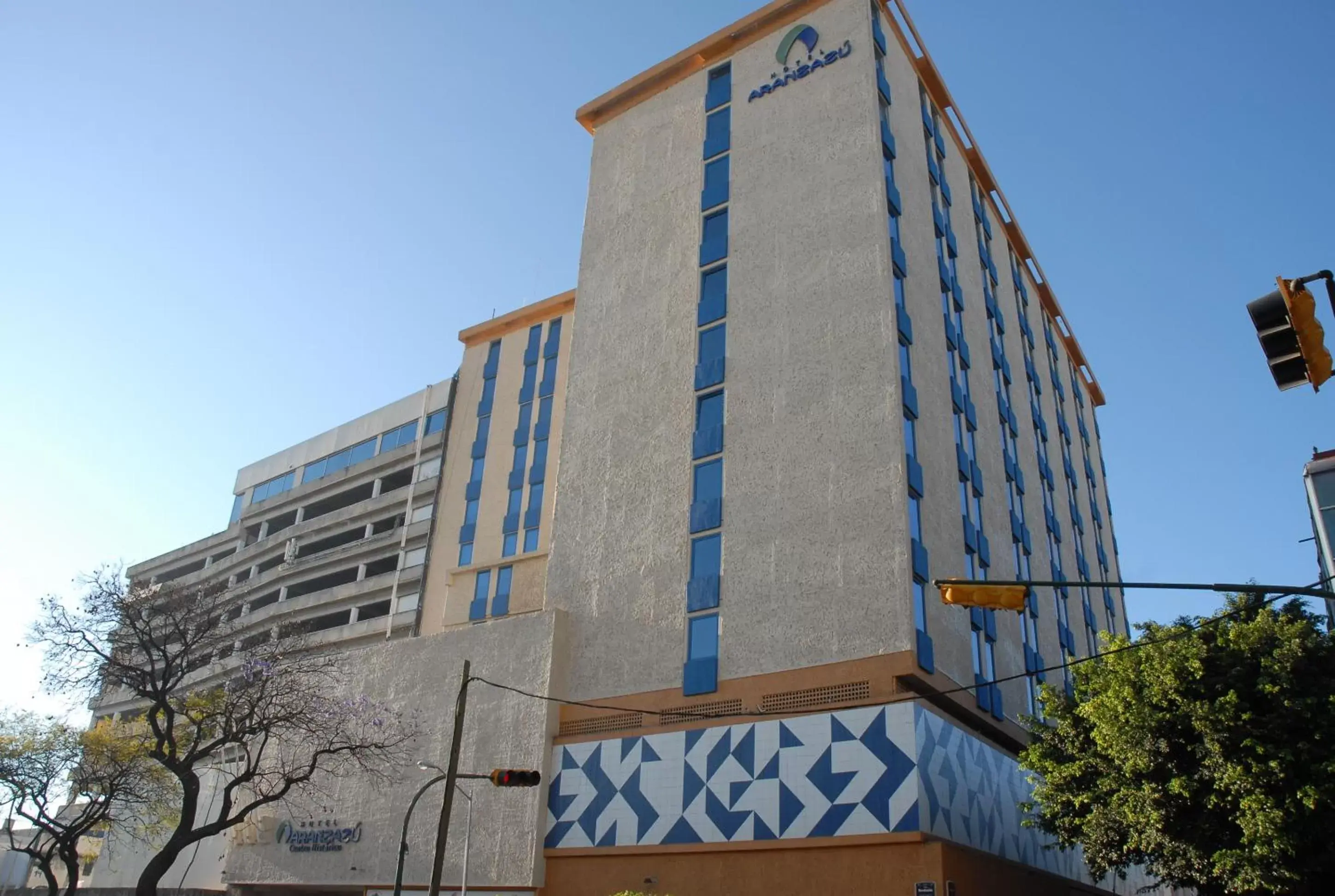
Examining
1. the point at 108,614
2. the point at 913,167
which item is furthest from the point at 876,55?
the point at 108,614

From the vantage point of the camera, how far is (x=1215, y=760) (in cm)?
2438

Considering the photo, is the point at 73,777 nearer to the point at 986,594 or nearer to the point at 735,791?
the point at 735,791

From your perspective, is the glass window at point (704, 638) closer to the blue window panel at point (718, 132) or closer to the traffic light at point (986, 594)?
the blue window panel at point (718, 132)

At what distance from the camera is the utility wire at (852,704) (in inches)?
1023

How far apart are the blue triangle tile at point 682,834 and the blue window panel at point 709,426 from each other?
12410 millimetres

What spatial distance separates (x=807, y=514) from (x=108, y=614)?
22627 millimetres

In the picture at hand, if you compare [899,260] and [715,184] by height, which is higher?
[715,184]

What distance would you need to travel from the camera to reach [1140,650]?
27.1 metres

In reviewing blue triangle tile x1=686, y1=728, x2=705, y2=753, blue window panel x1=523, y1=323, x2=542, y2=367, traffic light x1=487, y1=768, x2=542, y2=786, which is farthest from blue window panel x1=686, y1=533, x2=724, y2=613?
blue window panel x1=523, y1=323, x2=542, y2=367

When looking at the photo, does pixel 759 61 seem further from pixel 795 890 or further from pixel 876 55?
pixel 795 890

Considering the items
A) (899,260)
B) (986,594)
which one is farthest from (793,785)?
(899,260)

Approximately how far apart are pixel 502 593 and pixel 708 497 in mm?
18848

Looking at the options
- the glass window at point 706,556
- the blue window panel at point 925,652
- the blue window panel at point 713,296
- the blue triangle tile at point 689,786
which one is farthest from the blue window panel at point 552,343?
the blue window panel at point 925,652

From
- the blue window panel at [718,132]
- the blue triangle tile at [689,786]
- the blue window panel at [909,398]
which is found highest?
the blue window panel at [718,132]
